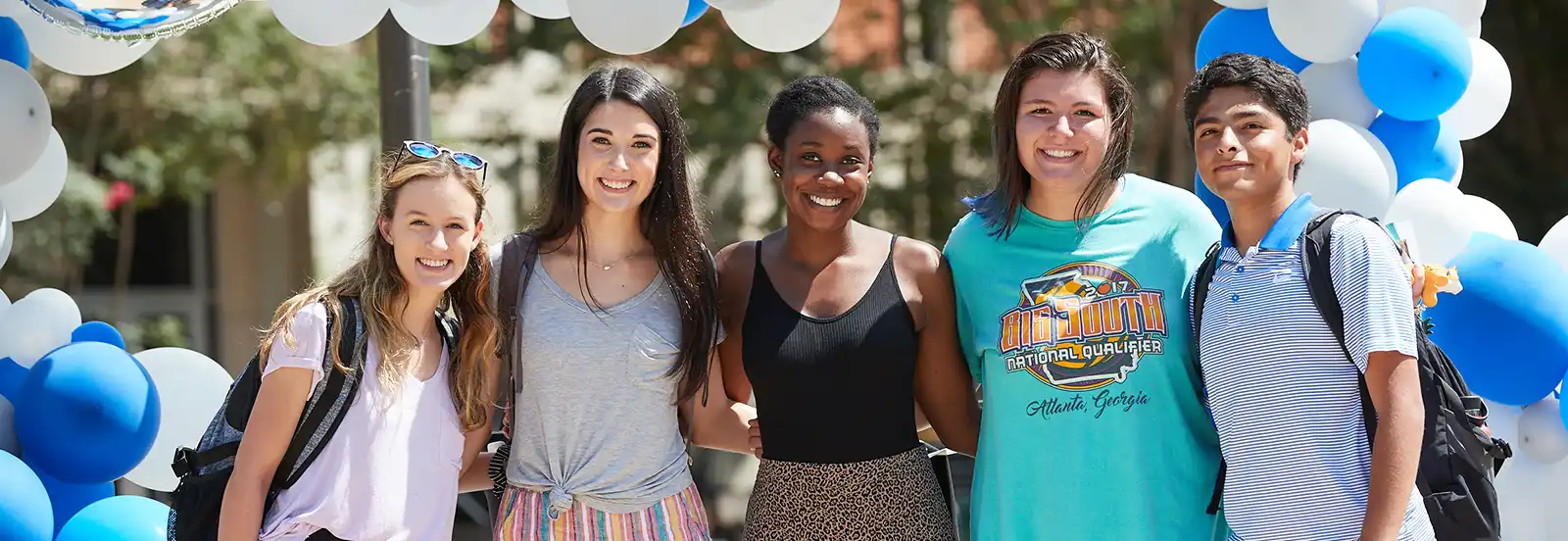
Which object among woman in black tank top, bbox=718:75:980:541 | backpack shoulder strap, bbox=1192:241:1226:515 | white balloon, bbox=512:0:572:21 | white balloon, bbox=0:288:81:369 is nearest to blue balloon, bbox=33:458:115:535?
white balloon, bbox=0:288:81:369

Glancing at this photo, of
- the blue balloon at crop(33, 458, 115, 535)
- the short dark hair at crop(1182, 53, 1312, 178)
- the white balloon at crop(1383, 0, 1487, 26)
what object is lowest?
the blue balloon at crop(33, 458, 115, 535)

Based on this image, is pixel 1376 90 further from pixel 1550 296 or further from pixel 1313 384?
pixel 1313 384

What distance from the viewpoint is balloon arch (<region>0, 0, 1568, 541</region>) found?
3.63 m

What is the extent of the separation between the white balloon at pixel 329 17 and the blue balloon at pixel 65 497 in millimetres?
1300

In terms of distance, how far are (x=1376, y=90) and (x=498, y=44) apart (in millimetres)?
6186

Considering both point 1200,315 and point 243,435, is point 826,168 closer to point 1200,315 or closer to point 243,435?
point 1200,315

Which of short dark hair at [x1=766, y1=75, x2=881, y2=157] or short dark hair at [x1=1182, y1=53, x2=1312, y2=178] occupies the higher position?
short dark hair at [x1=766, y1=75, x2=881, y2=157]

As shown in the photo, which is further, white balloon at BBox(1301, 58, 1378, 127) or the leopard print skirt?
white balloon at BBox(1301, 58, 1378, 127)

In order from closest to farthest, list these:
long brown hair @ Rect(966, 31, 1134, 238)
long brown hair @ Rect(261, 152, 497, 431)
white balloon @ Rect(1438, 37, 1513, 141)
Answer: long brown hair @ Rect(261, 152, 497, 431), long brown hair @ Rect(966, 31, 1134, 238), white balloon @ Rect(1438, 37, 1513, 141)

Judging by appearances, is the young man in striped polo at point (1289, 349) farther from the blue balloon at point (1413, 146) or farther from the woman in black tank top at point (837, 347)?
the blue balloon at point (1413, 146)

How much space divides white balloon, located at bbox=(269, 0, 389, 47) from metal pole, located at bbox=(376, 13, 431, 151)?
1.40ft

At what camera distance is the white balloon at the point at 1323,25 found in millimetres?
3730

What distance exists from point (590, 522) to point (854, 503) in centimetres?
56

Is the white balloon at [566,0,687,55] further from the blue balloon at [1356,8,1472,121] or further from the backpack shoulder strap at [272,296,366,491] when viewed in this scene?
the blue balloon at [1356,8,1472,121]
